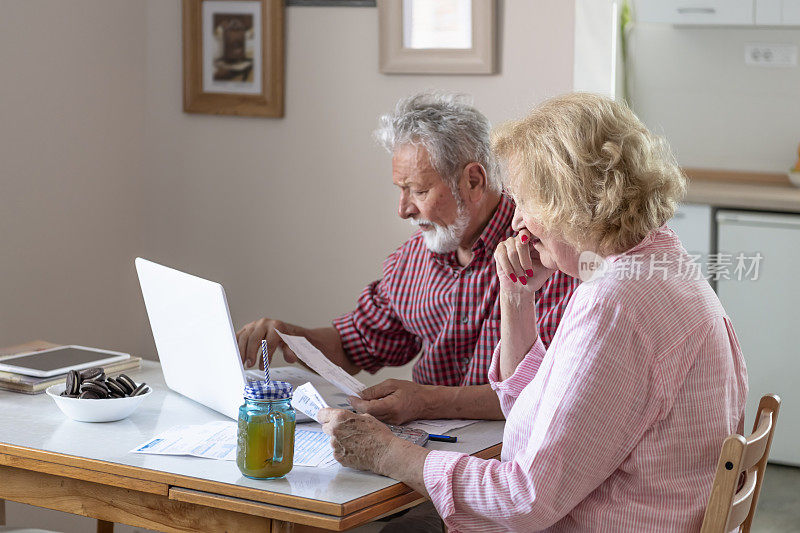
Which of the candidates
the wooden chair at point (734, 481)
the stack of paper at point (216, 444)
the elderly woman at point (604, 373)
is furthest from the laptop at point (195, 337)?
the wooden chair at point (734, 481)

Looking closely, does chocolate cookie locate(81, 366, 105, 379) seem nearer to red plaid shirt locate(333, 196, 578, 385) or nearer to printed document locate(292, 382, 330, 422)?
printed document locate(292, 382, 330, 422)

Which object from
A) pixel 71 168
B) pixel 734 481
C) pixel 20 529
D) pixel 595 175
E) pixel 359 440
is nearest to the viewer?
pixel 734 481

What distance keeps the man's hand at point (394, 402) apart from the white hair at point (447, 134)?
56 cm

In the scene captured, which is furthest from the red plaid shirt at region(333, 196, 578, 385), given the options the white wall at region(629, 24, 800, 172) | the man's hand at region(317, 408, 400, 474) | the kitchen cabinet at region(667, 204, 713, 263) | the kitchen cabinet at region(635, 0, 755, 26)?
the white wall at region(629, 24, 800, 172)

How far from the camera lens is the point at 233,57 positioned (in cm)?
356

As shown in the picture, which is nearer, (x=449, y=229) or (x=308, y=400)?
(x=308, y=400)

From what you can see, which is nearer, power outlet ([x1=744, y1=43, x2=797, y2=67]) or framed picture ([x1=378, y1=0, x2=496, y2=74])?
framed picture ([x1=378, y1=0, x2=496, y2=74])

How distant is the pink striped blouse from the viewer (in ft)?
4.89

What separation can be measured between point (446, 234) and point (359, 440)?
2.59 feet

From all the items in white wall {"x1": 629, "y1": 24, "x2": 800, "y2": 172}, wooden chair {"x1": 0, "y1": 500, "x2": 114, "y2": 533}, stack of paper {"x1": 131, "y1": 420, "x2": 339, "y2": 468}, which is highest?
white wall {"x1": 629, "y1": 24, "x2": 800, "y2": 172}

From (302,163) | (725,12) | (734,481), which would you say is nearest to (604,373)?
(734,481)

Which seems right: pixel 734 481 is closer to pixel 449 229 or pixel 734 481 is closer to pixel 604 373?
pixel 604 373

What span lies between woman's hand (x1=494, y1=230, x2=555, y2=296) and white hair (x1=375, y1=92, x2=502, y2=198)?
0.42m

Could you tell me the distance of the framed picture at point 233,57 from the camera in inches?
137
